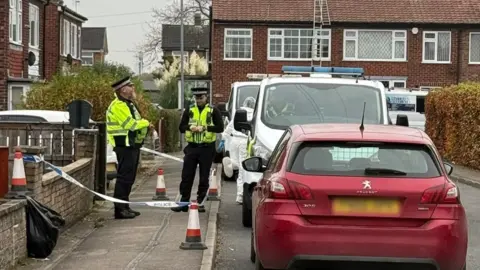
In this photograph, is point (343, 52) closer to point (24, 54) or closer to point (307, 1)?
point (307, 1)

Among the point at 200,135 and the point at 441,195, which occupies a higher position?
the point at 200,135

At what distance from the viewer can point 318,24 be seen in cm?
3944

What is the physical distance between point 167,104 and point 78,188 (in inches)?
1586

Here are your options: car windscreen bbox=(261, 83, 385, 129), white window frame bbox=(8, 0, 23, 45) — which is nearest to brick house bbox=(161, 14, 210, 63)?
white window frame bbox=(8, 0, 23, 45)

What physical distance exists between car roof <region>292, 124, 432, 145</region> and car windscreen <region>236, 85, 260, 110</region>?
435 inches

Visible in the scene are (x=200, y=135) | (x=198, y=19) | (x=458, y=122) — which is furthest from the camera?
(x=198, y=19)

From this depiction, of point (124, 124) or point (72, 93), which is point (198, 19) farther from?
point (124, 124)

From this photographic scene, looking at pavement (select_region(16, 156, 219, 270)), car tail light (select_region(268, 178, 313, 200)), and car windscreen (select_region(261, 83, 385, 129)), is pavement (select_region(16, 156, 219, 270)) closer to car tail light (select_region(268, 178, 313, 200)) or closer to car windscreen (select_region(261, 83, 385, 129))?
car tail light (select_region(268, 178, 313, 200))

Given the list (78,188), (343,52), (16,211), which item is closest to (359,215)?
(16,211)

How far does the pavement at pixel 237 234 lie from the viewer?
9.07m

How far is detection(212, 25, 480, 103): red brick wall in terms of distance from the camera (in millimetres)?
39656

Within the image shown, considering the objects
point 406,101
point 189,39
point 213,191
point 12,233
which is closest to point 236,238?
point 213,191

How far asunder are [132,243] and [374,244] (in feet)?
12.7

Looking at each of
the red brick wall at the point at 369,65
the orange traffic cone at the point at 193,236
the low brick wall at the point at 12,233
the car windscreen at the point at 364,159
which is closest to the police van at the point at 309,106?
the orange traffic cone at the point at 193,236
